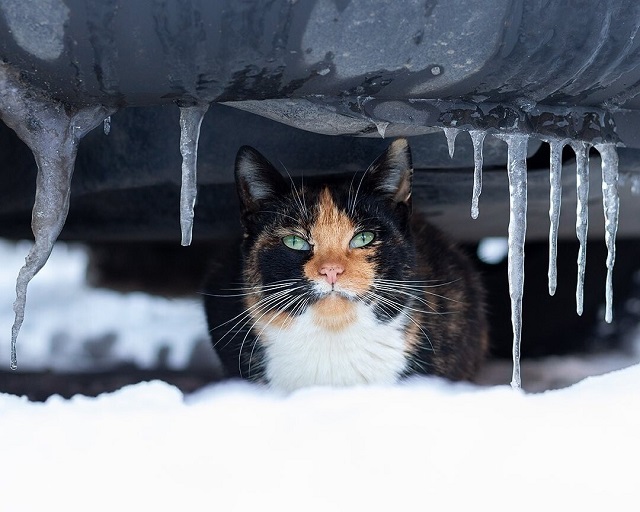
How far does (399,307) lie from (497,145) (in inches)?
19.5

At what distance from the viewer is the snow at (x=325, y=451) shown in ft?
3.82

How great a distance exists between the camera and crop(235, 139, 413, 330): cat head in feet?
6.34

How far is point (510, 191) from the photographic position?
65.6 inches

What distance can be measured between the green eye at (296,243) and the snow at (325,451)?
0.47m

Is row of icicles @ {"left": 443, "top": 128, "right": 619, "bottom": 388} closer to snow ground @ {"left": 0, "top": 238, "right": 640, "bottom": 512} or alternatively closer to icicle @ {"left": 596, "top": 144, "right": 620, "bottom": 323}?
icicle @ {"left": 596, "top": 144, "right": 620, "bottom": 323}

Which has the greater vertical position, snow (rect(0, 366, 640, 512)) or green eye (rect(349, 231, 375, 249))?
green eye (rect(349, 231, 375, 249))

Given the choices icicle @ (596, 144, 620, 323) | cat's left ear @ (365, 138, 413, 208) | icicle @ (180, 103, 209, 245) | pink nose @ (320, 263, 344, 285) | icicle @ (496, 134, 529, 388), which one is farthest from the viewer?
cat's left ear @ (365, 138, 413, 208)

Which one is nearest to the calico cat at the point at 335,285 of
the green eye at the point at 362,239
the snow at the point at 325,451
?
the green eye at the point at 362,239

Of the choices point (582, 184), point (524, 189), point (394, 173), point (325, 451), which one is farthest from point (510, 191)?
point (325, 451)

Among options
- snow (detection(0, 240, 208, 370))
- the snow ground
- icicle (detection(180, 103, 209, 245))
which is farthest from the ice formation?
snow (detection(0, 240, 208, 370))

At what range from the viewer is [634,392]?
1.58 metres

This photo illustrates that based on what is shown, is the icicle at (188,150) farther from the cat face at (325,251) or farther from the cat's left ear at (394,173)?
the cat's left ear at (394,173)

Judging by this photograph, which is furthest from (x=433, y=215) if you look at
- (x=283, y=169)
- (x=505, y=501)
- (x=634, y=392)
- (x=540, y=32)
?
(x=505, y=501)

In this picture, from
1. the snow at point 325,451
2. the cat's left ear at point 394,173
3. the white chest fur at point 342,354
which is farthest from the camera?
the white chest fur at point 342,354
